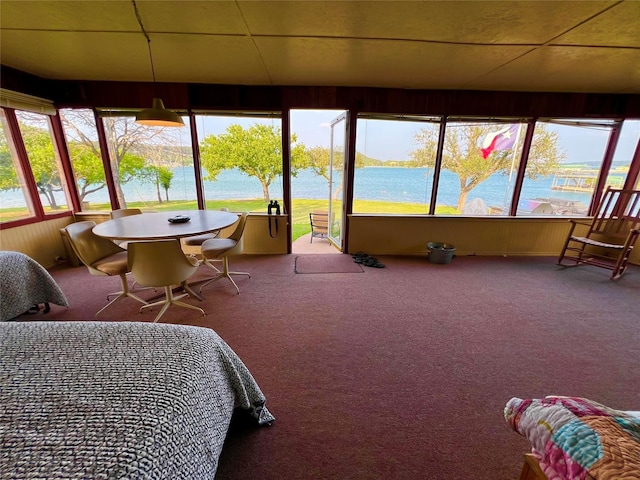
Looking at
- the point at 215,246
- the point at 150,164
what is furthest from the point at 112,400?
the point at 150,164

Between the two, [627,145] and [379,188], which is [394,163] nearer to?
[379,188]

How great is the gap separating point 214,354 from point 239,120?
3513 millimetres

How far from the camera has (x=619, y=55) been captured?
245 centimetres

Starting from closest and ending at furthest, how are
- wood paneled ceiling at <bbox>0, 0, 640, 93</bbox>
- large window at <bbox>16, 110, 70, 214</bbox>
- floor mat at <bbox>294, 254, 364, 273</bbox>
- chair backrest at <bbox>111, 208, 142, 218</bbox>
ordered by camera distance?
1. wood paneled ceiling at <bbox>0, 0, 640, 93</bbox>
2. chair backrest at <bbox>111, 208, 142, 218</bbox>
3. large window at <bbox>16, 110, 70, 214</bbox>
4. floor mat at <bbox>294, 254, 364, 273</bbox>

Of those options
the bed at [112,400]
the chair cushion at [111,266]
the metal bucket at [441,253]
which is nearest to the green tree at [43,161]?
the chair cushion at [111,266]

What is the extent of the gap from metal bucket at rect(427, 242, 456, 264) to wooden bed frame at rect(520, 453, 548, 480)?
3.16m

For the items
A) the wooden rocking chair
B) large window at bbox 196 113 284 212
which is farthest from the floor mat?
the wooden rocking chair

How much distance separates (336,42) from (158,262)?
238 cm

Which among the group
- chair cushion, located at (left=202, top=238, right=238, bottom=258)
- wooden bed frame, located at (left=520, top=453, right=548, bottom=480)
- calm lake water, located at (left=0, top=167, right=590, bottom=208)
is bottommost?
wooden bed frame, located at (left=520, top=453, right=548, bottom=480)

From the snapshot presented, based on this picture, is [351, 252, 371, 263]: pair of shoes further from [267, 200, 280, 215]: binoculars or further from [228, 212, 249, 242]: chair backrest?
[228, 212, 249, 242]: chair backrest

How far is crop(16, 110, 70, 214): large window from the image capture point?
3332mm

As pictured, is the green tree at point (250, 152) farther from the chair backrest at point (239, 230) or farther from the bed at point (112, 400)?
the bed at point (112, 400)

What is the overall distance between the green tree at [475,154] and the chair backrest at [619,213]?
2.61 feet

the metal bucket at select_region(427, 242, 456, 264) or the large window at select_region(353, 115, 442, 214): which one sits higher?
the large window at select_region(353, 115, 442, 214)
